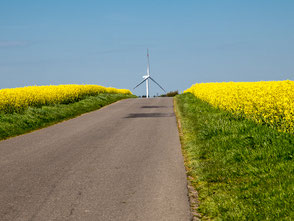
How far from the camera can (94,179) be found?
7.58 metres

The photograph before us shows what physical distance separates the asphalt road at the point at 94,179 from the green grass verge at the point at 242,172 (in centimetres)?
44

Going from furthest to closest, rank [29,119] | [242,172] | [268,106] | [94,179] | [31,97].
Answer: [31,97] < [29,119] < [268,106] < [94,179] < [242,172]

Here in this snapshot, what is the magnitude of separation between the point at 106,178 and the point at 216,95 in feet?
45.9

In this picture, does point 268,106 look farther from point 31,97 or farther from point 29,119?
point 31,97

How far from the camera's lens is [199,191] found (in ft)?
21.8

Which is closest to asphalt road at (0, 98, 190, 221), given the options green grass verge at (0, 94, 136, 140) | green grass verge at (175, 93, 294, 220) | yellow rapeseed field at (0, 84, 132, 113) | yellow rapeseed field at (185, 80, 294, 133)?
green grass verge at (175, 93, 294, 220)

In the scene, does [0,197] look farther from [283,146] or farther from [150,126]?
[150,126]

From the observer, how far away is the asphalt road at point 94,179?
5715 millimetres

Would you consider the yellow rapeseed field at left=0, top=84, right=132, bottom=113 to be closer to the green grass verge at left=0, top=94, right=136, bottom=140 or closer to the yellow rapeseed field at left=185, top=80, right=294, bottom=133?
the green grass verge at left=0, top=94, right=136, bottom=140

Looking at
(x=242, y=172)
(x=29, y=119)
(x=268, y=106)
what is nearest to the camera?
(x=242, y=172)

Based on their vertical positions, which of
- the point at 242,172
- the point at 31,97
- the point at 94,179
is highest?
the point at 31,97

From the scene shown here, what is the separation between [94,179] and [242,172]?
124 inches

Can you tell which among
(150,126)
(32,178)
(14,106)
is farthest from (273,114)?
(14,106)

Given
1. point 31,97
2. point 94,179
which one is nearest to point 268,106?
point 94,179
